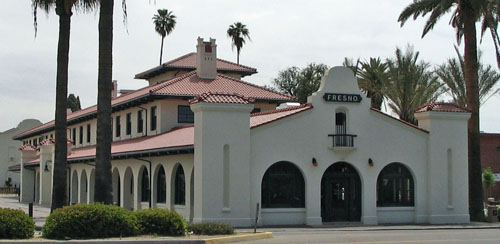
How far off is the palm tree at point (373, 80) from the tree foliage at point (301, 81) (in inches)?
1044

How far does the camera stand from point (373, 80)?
192ft

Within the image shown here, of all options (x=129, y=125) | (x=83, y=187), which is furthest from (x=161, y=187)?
(x=83, y=187)

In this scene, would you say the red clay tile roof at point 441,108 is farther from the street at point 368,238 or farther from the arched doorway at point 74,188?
the arched doorway at point 74,188

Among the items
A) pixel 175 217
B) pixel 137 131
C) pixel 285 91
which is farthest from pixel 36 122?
pixel 175 217

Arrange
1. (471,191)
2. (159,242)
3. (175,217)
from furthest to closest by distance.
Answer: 1. (471,191)
2. (175,217)
3. (159,242)

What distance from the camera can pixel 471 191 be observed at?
3525 cm

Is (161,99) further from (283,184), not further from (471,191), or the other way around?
(471,191)

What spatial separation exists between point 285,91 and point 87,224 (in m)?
79.5

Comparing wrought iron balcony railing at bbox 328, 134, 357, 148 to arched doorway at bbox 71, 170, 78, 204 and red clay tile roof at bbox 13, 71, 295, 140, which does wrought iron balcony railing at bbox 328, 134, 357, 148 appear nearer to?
red clay tile roof at bbox 13, 71, 295, 140

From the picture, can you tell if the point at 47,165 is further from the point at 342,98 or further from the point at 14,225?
the point at 14,225

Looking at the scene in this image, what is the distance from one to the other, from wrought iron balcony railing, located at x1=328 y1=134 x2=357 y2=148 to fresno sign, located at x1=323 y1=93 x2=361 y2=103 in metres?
1.52

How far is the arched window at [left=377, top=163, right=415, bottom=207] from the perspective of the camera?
1314 inches

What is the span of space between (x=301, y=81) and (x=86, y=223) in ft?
245

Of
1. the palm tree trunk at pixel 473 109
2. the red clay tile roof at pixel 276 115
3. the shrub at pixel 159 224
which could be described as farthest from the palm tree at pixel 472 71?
the shrub at pixel 159 224
